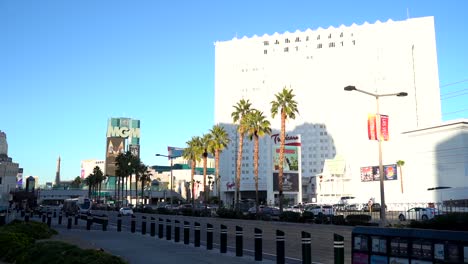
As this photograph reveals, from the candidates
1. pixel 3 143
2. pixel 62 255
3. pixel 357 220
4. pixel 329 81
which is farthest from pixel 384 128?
pixel 329 81

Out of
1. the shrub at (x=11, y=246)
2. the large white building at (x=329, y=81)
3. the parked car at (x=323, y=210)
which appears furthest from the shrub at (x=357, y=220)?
the large white building at (x=329, y=81)

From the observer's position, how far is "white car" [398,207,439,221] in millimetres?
44491

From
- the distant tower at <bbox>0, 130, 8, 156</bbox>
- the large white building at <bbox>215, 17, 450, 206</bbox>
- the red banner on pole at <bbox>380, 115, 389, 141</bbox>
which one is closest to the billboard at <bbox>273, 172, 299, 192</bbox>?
the red banner on pole at <bbox>380, 115, 389, 141</bbox>

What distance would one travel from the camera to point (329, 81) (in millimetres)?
182750

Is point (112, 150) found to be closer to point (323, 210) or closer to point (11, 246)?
point (323, 210)

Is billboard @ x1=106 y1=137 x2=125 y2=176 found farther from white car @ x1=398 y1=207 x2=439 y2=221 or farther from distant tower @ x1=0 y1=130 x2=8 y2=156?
white car @ x1=398 y1=207 x2=439 y2=221

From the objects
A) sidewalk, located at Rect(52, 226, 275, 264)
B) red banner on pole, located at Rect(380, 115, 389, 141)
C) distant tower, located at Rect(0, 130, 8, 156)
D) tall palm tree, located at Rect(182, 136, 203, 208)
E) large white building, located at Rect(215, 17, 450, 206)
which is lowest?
sidewalk, located at Rect(52, 226, 275, 264)

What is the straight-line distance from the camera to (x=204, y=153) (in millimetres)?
83625

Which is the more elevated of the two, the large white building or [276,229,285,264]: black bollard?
the large white building

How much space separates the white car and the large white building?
331 ft

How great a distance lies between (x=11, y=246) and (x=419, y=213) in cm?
4150

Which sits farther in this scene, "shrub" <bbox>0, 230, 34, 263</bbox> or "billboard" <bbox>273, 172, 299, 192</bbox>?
"billboard" <bbox>273, 172, 299, 192</bbox>

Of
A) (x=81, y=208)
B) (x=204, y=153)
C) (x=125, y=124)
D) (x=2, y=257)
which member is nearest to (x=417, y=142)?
(x=204, y=153)

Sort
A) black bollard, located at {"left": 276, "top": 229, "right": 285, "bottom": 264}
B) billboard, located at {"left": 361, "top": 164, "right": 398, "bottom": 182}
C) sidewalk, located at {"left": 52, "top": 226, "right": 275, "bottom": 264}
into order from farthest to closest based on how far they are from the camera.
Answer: billboard, located at {"left": 361, "top": 164, "right": 398, "bottom": 182}, sidewalk, located at {"left": 52, "top": 226, "right": 275, "bottom": 264}, black bollard, located at {"left": 276, "top": 229, "right": 285, "bottom": 264}
